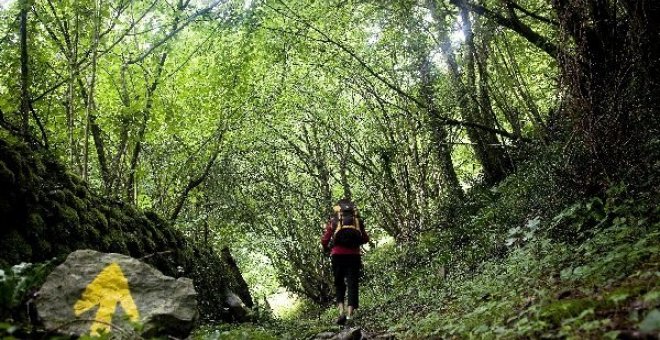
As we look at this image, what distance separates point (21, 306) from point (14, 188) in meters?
1.57

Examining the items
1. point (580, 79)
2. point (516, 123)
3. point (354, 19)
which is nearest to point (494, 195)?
point (516, 123)

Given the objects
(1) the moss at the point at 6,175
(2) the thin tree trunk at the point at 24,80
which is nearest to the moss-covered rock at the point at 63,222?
(1) the moss at the point at 6,175

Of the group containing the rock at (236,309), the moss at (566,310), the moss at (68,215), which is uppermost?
the moss at (68,215)

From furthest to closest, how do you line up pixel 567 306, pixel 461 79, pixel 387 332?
pixel 461 79 → pixel 387 332 → pixel 567 306

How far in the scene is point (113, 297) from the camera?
4777mm

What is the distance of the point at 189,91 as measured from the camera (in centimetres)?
1134

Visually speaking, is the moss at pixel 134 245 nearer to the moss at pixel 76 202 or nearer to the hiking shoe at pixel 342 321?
the moss at pixel 76 202

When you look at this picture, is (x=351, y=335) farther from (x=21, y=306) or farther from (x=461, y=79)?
(x=461, y=79)

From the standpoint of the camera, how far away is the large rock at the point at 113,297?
170 inches

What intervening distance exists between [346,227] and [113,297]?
145 inches

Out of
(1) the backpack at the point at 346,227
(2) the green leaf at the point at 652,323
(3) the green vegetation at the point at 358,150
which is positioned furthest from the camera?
(1) the backpack at the point at 346,227

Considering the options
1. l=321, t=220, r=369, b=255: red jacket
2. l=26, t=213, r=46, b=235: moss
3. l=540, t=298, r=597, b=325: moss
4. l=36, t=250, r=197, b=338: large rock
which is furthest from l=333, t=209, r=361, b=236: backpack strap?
l=540, t=298, r=597, b=325: moss

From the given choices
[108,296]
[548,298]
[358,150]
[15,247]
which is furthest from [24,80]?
[358,150]

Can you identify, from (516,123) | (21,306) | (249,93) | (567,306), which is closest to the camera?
(567,306)
